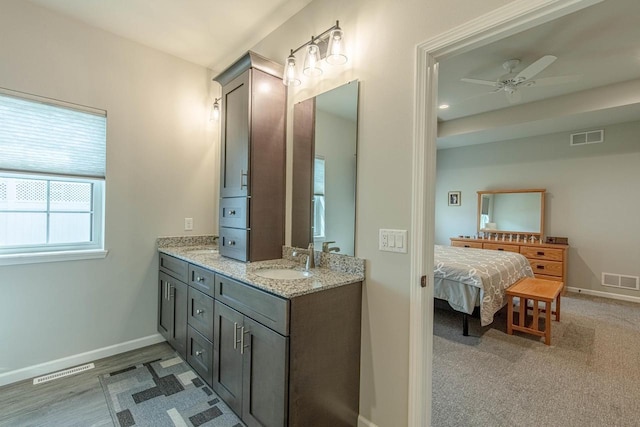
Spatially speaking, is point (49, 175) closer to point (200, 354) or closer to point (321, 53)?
point (200, 354)

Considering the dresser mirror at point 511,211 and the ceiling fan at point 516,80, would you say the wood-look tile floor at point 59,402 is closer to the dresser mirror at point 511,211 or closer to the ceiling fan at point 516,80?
the ceiling fan at point 516,80

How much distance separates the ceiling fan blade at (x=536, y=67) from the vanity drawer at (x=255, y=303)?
3015 millimetres

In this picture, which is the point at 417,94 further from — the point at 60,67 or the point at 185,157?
the point at 60,67

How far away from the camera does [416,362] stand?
1.43m

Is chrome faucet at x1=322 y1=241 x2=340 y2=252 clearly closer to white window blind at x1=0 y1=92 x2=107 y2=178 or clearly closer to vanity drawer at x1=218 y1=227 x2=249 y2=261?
vanity drawer at x1=218 y1=227 x2=249 y2=261

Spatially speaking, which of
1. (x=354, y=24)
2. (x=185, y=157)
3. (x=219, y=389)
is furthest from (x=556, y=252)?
(x=185, y=157)

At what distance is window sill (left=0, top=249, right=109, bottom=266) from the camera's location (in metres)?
2.03

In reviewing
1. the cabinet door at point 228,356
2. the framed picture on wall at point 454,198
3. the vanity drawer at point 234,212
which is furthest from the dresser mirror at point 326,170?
the framed picture on wall at point 454,198

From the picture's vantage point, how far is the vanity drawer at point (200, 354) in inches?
74.8

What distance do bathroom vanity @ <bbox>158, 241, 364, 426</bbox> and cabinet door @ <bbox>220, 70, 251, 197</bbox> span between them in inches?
24.3

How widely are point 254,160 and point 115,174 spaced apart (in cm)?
134

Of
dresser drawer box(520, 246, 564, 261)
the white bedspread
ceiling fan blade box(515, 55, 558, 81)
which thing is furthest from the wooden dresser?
ceiling fan blade box(515, 55, 558, 81)

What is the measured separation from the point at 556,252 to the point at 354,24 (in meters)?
4.94

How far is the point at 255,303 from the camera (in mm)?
1495
